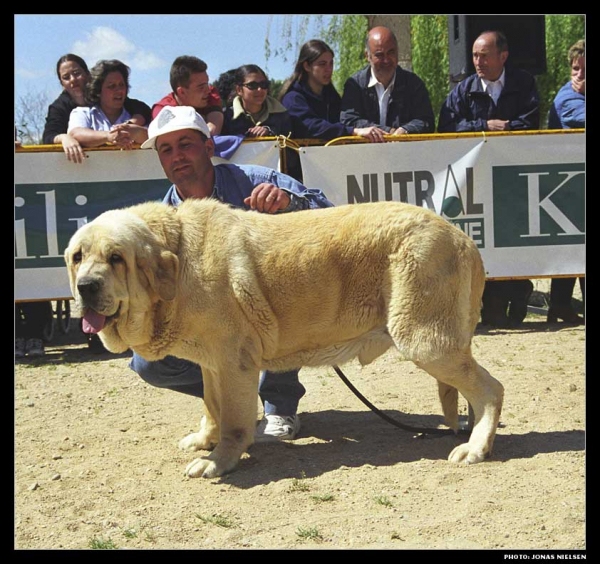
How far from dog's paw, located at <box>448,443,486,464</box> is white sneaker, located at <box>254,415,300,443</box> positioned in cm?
114

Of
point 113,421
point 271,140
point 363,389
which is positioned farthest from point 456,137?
point 113,421

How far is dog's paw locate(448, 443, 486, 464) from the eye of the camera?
4266mm

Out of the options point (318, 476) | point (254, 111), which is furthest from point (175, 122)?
point (254, 111)

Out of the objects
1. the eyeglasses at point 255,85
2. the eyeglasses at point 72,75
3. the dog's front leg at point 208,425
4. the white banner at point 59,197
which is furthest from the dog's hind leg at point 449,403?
the eyeglasses at point 72,75

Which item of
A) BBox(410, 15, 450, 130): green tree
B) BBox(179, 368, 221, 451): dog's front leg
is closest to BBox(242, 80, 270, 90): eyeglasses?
BBox(179, 368, 221, 451): dog's front leg

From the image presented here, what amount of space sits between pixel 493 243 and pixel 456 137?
1.17 m

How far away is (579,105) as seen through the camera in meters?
8.26

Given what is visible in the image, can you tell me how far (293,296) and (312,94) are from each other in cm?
441

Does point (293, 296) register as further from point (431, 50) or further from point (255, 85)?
point (431, 50)

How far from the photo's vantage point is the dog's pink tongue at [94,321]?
4004mm

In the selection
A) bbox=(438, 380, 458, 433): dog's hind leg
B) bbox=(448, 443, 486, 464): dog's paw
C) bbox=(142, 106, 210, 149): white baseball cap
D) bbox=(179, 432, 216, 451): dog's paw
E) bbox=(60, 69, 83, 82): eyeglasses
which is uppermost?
bbox=(60, 69, 83, 82): eyeglasses

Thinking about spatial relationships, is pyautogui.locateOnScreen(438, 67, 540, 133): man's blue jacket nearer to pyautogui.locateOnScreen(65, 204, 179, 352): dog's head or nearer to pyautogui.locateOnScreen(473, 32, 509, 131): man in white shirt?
pyautogui.locateOnScreen(473, 32, 509, 131): man in white shirt

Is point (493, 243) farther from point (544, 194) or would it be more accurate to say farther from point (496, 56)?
point (496, 56)

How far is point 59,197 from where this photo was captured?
297 inches
